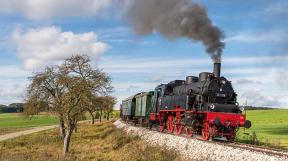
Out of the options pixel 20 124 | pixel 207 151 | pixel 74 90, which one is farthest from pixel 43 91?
pixel 20 124

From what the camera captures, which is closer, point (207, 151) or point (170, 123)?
point (207, 151)

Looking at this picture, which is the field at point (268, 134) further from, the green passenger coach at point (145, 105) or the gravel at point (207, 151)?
the green passenger coach at point (145, 105)

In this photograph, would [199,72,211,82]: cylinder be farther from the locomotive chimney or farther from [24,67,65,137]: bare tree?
[24,67,65,137]: bare tree

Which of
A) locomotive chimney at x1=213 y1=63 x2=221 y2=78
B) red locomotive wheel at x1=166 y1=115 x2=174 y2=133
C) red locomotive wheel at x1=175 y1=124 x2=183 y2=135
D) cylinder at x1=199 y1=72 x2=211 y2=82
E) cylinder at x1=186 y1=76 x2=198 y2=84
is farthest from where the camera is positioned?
red locomotive wheel at x1=166 y1=115 x2=174 y2=133

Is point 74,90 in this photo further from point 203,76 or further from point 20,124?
point 20,124

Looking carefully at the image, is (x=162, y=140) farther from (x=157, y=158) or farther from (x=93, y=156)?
(x=93, y=156)

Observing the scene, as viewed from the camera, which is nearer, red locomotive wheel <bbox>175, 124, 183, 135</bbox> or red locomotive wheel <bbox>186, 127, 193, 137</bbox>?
red locomotive wheel <bbox>186, 127, 193, 137</bbox>

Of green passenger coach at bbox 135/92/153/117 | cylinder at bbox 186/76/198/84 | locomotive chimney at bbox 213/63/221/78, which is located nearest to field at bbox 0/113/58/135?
green passenger coach at bbox 135/92/153/117

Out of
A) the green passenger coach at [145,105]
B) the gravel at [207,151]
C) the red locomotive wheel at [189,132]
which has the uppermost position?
the green passenger coach at [145,105]

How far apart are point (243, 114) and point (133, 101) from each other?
1149 inches

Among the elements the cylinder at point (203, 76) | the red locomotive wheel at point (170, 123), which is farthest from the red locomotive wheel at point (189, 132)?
the red locomotive wheel at point (170, 123)

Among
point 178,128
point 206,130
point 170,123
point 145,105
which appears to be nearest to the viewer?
point 206,130

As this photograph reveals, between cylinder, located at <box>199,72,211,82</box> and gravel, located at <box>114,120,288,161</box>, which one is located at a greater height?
cylinder, located at <box>199,72,211,82</box>

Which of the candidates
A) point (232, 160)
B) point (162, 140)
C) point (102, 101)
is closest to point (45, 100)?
point (102, 101)
